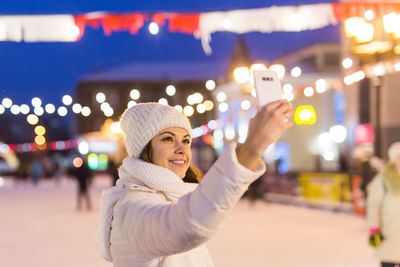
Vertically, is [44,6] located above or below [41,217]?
above

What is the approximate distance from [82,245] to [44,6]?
5583 mm

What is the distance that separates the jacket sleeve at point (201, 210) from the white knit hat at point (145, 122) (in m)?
0.46

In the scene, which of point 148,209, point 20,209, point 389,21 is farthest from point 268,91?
point 20,209

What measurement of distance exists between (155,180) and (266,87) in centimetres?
59

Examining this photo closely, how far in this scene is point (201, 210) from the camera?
1.46 meters

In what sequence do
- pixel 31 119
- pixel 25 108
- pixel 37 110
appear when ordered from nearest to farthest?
pixel 25 108 < pixel 37 110 < pixel 31 119

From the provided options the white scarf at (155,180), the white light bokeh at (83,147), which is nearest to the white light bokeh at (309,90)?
the white scarf at (155,180)

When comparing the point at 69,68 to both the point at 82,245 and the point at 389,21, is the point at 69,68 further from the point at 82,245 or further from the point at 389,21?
the point at 389,21

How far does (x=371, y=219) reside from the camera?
17.3 feet

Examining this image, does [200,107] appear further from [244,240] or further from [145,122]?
[145,122]

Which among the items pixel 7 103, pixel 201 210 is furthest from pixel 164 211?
pixel 7 103

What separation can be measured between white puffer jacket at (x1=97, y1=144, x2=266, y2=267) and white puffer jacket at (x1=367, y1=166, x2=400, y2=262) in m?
3.53

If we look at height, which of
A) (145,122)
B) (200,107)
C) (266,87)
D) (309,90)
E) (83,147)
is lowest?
(83,147)

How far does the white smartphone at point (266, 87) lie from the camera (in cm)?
146
